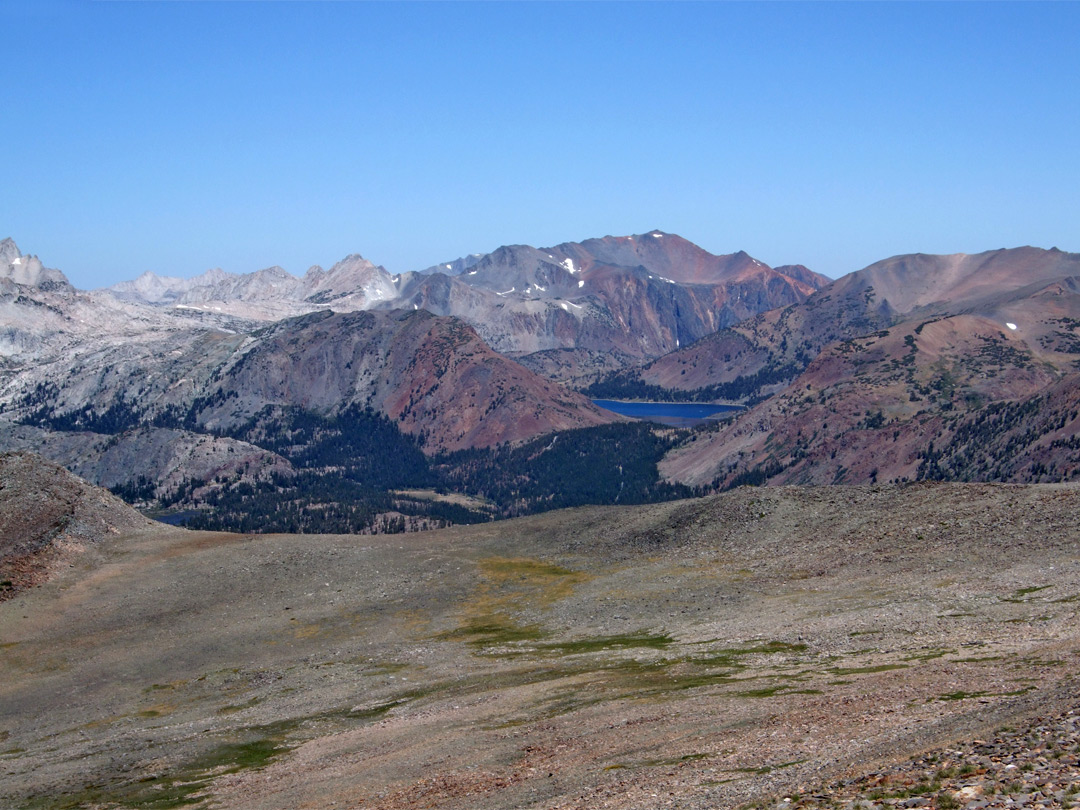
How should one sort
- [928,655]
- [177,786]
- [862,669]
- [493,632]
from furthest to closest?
[493,632]
[928,655]
[862,669]
[177,786]

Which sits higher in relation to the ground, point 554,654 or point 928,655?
point 928,655

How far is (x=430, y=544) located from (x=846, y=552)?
1773 inches

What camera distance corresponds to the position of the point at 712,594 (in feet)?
274

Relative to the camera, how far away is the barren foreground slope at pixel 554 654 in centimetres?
4266

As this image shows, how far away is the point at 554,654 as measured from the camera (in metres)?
70.6

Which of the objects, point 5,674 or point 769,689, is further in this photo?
point 5,674

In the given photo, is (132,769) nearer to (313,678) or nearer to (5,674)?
(313,678)

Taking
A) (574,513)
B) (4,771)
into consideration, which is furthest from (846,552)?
(4,771)

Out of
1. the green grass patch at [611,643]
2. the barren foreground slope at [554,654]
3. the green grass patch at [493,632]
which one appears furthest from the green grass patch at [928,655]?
the green grass patch at [493,632]

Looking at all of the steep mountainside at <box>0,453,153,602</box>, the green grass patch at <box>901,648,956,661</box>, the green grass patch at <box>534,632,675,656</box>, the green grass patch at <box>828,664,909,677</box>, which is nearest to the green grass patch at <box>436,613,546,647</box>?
the green grass patch at <box>534,632,675,656</box>

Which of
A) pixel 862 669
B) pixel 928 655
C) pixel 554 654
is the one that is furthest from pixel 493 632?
pixel 928 655

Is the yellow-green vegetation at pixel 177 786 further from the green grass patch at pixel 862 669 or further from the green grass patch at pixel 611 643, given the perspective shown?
the green grass patch at pixel 862 669

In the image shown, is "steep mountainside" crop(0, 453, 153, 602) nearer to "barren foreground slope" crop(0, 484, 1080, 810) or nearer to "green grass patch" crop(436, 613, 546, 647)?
"barren foreground slope" crop(0, 484, 1080, 810)

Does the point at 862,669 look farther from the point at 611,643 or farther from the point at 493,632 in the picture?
the point at 493,632
